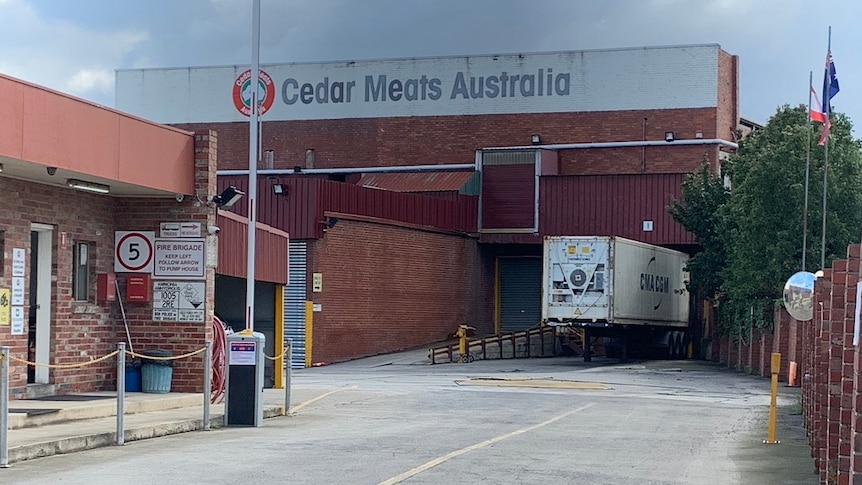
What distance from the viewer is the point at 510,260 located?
2082 inches

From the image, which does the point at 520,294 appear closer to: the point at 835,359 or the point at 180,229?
the point at 180,229

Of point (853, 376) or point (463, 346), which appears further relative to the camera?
point (463, 346)

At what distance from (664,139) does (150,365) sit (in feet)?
123

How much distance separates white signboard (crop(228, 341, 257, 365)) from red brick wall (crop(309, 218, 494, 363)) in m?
22.6

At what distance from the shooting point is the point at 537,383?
30.6m

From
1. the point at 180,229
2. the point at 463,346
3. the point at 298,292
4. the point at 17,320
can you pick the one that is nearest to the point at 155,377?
the point at 180,229

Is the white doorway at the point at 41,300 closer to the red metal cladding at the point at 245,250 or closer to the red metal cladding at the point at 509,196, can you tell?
the red metal cladding at the point at 245,250

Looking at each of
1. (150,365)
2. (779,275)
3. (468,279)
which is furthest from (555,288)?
(150,365)

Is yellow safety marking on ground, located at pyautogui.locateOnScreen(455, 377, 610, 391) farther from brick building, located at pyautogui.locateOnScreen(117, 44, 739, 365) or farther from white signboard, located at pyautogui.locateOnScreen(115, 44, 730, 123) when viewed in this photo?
white signboard, located at pyautogui.locateOnScreen(115, 44, 730, 123)

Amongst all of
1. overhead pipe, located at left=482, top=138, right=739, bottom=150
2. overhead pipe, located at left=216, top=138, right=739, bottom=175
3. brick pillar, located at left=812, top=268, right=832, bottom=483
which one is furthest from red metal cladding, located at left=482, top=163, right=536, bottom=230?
brick pillar, located at left=812, top=268, right=832, bottom=483

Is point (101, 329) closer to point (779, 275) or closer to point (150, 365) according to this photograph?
point (150, 365)

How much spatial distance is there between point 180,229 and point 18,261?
320 cm

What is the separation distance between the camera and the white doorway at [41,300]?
756 inches

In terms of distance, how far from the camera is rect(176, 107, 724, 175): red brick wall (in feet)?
180
